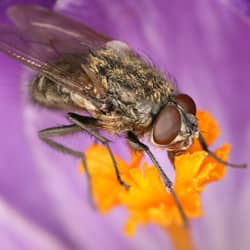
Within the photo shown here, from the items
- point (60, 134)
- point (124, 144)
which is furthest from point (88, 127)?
point (124, 144)

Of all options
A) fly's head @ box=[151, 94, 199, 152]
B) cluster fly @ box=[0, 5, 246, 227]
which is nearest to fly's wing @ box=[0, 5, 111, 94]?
cluster fly @ box=[0, 5, 246, 227]

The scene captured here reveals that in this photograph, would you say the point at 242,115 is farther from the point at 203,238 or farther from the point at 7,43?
the point at 7,43

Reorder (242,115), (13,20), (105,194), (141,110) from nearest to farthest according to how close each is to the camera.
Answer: (141,110)
(13,20)
(105,194)
(242,115)

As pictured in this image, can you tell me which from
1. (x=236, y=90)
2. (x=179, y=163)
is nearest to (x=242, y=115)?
(x=236, y=90)

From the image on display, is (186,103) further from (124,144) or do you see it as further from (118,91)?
(124,144)

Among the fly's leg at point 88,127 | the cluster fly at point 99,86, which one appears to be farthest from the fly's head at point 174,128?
the fly's leg at point 88,127

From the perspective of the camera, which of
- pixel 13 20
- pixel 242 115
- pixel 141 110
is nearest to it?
pixel 141 110

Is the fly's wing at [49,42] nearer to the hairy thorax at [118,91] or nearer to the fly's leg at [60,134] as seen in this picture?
the hairy thorax at [118,91]
